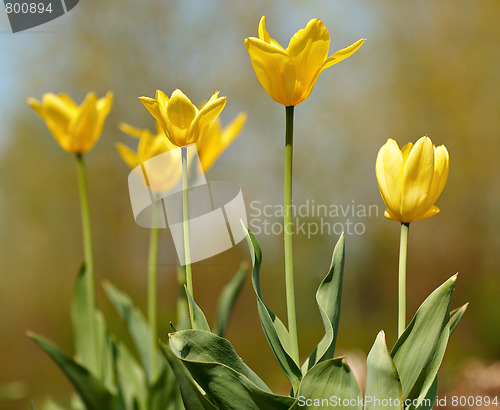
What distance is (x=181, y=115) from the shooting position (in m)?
0.49

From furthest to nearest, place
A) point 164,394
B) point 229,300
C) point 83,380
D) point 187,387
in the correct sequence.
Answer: point 229,300 → point 164,394 → point 83,380 → point 187,387

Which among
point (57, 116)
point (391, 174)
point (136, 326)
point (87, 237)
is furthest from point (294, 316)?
point (136, 326)

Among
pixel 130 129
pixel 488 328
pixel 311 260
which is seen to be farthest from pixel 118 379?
pixel 488 328

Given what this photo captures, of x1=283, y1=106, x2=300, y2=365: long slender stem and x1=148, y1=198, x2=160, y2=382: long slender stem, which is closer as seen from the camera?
x1=283, y1=106, x2=300, y2=365: long slender stem

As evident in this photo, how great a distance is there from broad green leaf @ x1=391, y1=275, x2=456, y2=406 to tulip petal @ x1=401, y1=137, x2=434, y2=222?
0.07m

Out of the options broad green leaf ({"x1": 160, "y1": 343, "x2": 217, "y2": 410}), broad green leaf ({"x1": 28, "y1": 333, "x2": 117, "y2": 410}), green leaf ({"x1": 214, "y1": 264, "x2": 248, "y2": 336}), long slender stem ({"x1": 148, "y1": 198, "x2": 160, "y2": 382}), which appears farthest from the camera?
green leaf ({"x1": 214, "y1": 264, "x2": 248, "y2": 336})

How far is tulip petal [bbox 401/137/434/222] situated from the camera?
1.56 ft

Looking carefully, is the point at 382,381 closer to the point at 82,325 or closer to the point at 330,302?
the point at 330,302

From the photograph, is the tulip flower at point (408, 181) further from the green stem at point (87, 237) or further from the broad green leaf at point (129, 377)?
the broad green leaf at point (129, 377)

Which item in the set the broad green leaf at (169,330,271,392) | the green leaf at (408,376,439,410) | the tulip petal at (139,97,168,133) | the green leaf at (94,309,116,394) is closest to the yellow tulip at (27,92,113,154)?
the green leaf at (94,309,116,394)

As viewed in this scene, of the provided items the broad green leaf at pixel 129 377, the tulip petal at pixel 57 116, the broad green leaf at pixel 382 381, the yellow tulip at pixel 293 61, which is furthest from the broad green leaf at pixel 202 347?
the broad green leaf at pixel 129 377

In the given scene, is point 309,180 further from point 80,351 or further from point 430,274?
point 80,351

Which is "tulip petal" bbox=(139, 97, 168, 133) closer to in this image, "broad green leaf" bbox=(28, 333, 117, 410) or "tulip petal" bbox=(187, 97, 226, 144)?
"tulip petal" bbox=(187, 97, 226, 144)

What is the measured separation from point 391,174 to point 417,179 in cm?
2
